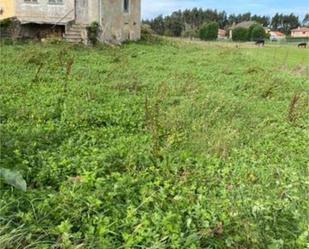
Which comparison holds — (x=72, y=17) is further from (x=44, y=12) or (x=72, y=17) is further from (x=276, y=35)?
(x=276, y=35)

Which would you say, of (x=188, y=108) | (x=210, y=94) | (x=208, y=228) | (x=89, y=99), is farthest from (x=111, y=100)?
(x=208, y=228)

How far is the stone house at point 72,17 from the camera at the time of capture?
1688cm

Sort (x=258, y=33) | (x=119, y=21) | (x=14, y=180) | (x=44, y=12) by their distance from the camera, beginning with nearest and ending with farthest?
1. (x=14, y=180)
2. (x=44, y=12)
3. (x=119, y=21)
4. (x=258, y=33)

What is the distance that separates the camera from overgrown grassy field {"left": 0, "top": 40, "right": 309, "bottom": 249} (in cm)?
288

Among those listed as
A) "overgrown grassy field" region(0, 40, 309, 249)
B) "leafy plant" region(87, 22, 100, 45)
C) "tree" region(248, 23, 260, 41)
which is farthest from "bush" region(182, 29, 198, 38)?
"overgrown grassy field" region(0, 40, 309, 249)

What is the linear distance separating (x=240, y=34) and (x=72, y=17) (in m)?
22.0

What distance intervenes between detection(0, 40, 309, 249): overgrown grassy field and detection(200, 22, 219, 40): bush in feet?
75.3

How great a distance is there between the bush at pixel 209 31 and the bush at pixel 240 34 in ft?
11.3

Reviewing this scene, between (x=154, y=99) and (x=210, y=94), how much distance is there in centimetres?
106

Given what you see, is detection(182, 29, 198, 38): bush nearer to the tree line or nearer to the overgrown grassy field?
the tree line

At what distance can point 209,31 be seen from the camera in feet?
102

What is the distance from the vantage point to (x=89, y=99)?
6.88m

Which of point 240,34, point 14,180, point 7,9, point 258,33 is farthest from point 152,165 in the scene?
point 258,33

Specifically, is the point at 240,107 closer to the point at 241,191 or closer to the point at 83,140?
the point at 83,140
